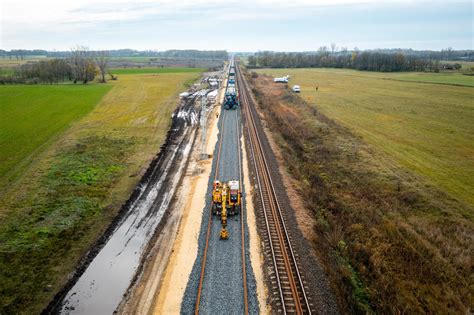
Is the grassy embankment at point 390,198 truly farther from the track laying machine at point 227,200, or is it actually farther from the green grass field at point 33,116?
the green grass field at point 33,116

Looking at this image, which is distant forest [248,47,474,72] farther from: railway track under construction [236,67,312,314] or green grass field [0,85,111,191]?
railway track under construction [236,67,312,314]

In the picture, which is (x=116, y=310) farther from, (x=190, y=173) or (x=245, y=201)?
(x=190, y=173)

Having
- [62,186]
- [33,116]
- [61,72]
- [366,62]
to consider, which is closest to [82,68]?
[61,72]

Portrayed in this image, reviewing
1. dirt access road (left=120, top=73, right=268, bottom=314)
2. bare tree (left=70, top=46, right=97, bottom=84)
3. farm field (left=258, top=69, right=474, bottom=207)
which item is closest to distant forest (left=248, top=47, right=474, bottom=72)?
farm field (left=258, top=69, right=474, bottom=207)

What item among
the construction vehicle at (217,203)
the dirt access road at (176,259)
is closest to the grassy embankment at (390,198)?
the dirt access road at (176,259)

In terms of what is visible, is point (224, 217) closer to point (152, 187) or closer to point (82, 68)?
point (152, 187)
